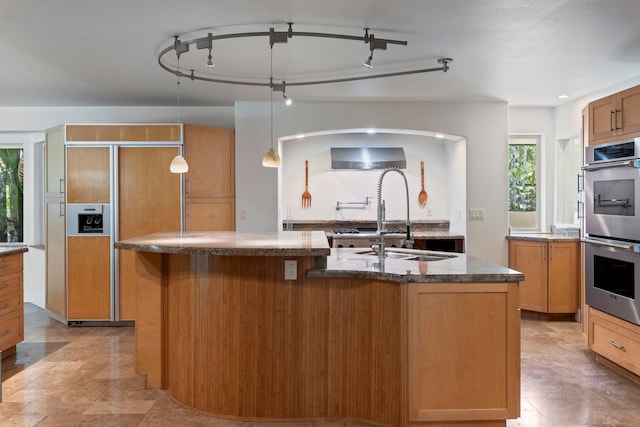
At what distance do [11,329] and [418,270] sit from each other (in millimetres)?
3242

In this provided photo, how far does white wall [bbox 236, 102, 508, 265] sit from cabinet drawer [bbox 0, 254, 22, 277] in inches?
82.9

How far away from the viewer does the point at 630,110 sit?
3.37m

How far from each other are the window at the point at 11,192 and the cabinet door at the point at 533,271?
5896 mm

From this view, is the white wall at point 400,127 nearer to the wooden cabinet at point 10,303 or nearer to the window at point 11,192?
the wooden cabinet at point 10,303

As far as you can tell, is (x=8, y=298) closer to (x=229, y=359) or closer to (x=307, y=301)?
(x=229, y=359)

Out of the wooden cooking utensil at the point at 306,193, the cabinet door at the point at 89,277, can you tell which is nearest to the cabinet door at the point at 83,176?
the cabinet door at the point at 89,277

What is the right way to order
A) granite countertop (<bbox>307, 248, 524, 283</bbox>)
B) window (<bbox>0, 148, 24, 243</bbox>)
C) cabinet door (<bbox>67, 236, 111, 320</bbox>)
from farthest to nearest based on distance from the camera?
window (<bbox>0, 148, 24, 243</bbox>) < cabinet door (<bbox>67, 236, 111, 320</bbox>) < granite countertop (<bbox>307, 248, 524, 283</bbox>)

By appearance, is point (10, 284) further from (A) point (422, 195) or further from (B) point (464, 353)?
(A) point (422, 195)

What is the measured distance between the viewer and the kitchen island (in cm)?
246

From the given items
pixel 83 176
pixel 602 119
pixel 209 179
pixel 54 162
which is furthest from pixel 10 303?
pixel 602 119

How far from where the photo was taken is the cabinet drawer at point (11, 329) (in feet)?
11.9

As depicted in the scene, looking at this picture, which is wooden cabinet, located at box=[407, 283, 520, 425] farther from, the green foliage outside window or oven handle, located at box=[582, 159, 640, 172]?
the green foliage outside window

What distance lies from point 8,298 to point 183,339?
1.77 metres

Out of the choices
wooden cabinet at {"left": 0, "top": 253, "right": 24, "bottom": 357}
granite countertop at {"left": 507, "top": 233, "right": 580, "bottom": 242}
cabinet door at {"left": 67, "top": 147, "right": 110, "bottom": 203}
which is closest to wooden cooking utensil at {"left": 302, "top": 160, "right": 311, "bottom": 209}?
cabinet door at {"left": 67, "top": 147, "right": 110, "bottom": 203}
